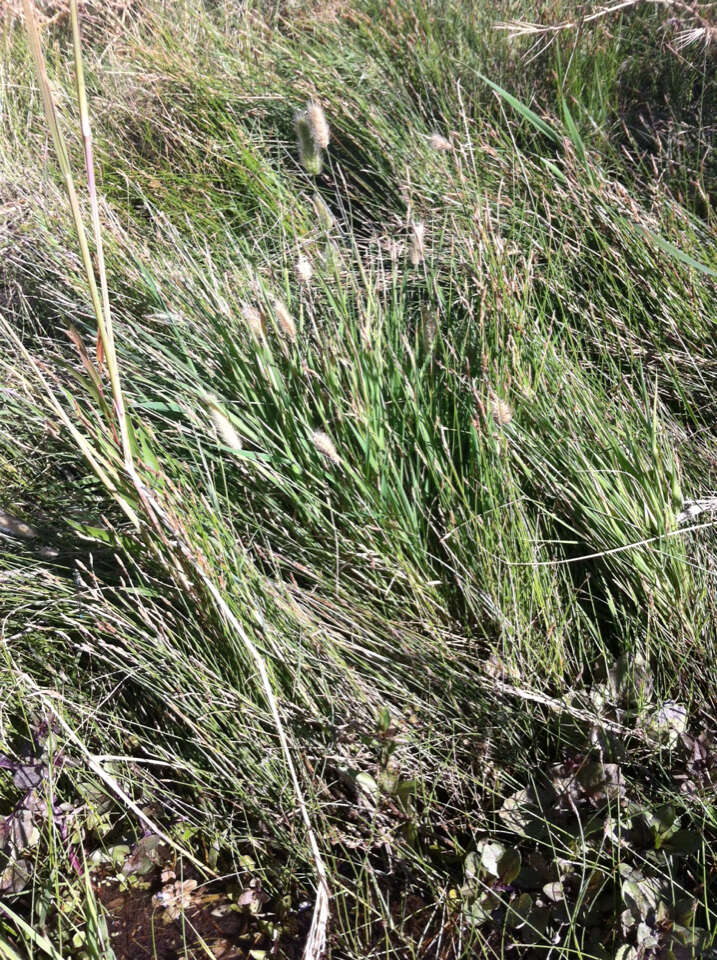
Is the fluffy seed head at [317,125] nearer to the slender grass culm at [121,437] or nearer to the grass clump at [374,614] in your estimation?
the grass clump at [374,614]

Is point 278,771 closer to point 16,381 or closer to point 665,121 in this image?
point 16,381

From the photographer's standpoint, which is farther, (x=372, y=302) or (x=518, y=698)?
(x=372, y=302)

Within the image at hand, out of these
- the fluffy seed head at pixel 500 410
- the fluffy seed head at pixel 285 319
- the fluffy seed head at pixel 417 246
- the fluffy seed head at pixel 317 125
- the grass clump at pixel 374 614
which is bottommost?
the grass clump at pixel 374 614

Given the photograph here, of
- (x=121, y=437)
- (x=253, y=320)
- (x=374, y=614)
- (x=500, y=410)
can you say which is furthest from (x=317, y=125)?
(x=374, y=614)

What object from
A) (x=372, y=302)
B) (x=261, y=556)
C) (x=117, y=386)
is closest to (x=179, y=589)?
(x=261, y=556)

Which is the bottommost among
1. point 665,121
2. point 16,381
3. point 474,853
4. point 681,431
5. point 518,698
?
point 474,853

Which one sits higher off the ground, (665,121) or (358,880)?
(665,121)

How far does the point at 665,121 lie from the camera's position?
8.86 feet

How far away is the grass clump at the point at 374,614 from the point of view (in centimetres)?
136

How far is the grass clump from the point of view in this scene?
136cm

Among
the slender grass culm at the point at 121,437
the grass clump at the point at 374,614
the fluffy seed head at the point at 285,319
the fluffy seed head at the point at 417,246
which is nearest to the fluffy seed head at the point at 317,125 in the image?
the grass clump at the point at 374,614

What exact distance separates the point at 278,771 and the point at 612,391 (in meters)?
1.10

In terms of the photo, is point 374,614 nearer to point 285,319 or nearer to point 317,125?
point 285,319

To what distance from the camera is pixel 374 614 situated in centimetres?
157
